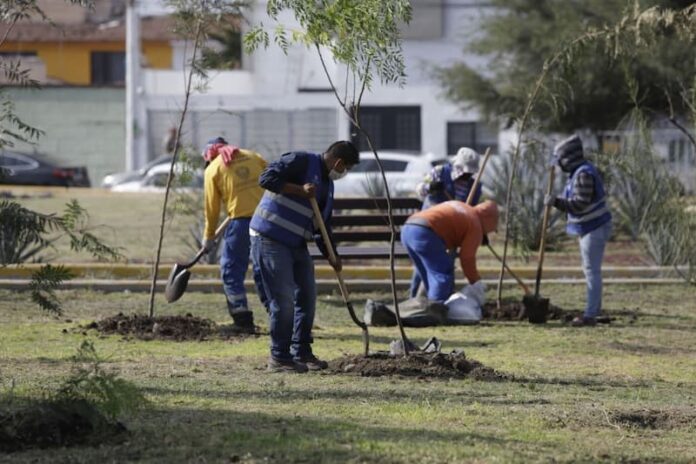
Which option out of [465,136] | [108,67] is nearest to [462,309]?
[465,136]

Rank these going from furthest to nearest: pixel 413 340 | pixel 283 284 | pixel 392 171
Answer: pixel 392 171 < pixel 413 340 < pixel 283 284

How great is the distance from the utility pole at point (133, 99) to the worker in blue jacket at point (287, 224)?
38996 millimetres

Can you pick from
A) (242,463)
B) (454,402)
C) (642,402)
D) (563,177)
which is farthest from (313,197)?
(563,177)

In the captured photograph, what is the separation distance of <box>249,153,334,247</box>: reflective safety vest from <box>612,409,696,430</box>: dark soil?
266cm

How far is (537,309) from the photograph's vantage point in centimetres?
1323

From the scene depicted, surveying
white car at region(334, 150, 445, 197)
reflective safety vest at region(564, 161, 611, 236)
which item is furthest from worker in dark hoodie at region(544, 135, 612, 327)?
white car at region(334, 150, 445, 197)

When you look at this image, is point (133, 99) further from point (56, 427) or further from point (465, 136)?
point (56, 427)

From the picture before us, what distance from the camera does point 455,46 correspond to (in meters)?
47.3

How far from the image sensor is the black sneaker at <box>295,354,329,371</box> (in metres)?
9.91

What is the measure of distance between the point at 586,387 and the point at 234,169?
4042 mm

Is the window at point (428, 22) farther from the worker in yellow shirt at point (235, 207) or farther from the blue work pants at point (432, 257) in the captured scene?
the worker in yellow shirt at point (235, 207)

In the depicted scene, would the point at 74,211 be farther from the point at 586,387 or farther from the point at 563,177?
Answer: the point at 563,177

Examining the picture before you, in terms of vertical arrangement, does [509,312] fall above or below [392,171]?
below

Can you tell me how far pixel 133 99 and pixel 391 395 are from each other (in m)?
41.3
